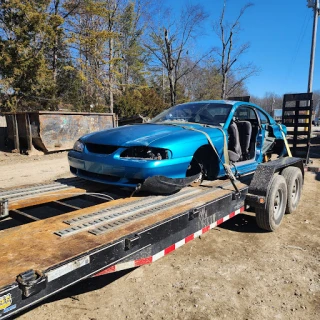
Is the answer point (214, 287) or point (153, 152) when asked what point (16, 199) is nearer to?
point (153, 152)

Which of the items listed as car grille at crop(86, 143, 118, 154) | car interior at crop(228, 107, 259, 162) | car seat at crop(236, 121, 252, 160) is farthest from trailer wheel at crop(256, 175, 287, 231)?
car grille at crop(86, 143, 118, 154)

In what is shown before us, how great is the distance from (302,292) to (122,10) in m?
27.9

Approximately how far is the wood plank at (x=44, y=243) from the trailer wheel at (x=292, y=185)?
304 cm

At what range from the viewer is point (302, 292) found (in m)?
2.92

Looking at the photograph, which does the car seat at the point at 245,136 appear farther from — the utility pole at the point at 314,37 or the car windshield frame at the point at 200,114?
the utility pole at the point at 314,37

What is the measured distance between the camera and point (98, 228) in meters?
2.27

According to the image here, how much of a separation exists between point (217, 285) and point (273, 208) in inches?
65.6

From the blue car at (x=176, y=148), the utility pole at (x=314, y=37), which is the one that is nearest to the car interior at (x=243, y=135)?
the blue car at (x=176, y=148)

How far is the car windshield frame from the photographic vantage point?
440 cm

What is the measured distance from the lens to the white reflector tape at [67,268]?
1.66 m

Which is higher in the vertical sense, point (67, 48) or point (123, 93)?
point (67, 48)

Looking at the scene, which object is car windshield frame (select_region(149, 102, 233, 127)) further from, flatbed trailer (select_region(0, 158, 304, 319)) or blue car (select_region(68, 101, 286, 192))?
flatbed trailer (select_region(0, 158, 304, 319))

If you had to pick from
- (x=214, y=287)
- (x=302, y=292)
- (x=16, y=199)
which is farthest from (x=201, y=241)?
(x=16, y=199)

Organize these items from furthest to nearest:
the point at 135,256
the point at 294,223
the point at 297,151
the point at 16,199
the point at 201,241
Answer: the point at 297,151 < the point at 294,223 < the point at 201,241 < the point at 16,199 < the point at 135,256
